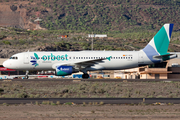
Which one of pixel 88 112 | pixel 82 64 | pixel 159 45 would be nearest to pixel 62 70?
pixel 82 64

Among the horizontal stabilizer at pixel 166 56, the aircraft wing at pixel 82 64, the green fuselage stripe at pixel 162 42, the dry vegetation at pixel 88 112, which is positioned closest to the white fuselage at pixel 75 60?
the aircraft wing at pixel 82 64

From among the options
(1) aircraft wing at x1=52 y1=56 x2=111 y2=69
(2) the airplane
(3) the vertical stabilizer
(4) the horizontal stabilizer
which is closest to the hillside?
(3) the vertical stabilizer

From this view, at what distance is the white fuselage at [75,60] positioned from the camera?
39000 mm

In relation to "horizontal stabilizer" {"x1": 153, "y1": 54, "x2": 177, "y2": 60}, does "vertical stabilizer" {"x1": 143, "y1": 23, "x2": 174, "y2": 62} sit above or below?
above

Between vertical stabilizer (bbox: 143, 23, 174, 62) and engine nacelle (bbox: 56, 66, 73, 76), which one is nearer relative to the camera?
engine nacelle (bbox: 56, 66, 73, 76)

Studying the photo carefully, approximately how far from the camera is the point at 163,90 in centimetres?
2891

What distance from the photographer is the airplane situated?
1532 inches

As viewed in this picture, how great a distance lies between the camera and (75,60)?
3950 centimetres

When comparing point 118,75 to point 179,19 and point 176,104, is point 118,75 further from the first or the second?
point 179,19

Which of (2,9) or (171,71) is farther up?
(2,9)

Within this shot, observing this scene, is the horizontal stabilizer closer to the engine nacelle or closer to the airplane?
the airplane

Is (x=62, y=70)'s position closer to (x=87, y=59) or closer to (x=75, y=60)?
(x=75, y=60)

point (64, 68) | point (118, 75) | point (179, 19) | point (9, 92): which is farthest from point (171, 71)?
point (179, 19)

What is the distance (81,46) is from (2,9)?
314 ft
